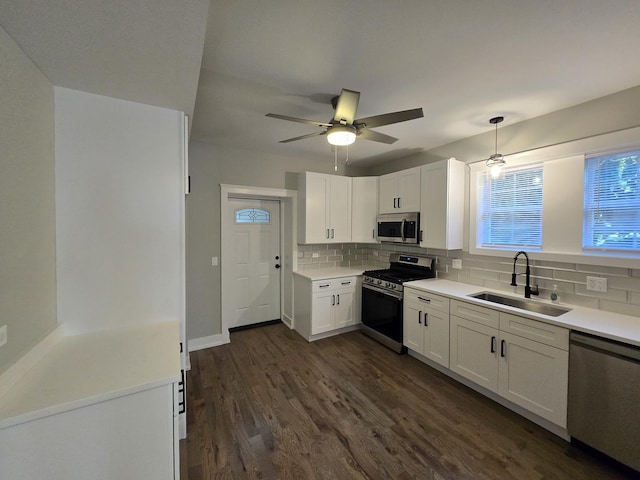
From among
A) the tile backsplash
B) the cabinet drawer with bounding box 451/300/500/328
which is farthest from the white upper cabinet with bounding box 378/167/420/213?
the cabinet drawer with bounding box 451/300/500/328

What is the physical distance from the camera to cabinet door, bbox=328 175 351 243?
3.96 metres

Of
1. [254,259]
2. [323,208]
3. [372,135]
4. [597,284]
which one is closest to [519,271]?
[597,284]

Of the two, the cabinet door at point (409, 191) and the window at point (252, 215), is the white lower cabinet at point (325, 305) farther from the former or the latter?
the cabinet door at point (409, 191)

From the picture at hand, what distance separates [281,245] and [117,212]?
275 cm

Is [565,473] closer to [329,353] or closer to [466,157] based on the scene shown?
[329,353]

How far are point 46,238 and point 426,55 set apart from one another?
2470mm

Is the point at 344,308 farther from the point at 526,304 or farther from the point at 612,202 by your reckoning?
the point at 612,202

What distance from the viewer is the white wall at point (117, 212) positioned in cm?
155

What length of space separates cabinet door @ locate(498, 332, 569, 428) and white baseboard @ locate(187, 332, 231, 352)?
313 cm

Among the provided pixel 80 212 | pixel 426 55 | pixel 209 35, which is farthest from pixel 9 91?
pixel 426 55

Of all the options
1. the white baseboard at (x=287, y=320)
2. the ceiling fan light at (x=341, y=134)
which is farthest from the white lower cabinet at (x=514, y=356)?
the white baseboard at (x=287, y=320)

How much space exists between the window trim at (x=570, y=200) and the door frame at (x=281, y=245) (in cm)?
287

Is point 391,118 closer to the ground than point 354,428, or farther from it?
farther from it

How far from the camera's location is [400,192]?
369 centimetres
